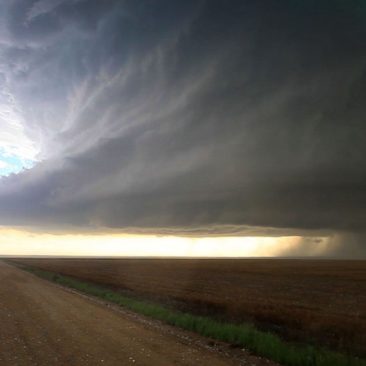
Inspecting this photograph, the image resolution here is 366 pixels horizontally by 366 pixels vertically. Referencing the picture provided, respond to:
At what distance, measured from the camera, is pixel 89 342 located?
14.9 metres

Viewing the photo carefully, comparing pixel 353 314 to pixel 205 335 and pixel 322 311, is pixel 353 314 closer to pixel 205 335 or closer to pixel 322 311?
pixel 322 311

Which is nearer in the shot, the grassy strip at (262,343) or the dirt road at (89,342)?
the dirt road at (89,342)

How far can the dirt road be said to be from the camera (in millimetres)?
12484

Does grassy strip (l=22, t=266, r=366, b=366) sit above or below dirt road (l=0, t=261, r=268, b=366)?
below

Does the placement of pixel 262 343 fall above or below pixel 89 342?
below

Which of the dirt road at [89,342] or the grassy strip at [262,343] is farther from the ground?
the dirt road at [89,342]

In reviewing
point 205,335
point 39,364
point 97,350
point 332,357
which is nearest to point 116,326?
point 205,335

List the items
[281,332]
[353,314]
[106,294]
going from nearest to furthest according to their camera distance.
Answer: [281,332], [353,314], [106,294]

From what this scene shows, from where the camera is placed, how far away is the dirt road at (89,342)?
492 inches

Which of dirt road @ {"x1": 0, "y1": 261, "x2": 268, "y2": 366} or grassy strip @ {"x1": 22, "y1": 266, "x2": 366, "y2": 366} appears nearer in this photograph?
dirt road @ {"x1": 0, "y1": 261, "x2": 268, "y2": 366}

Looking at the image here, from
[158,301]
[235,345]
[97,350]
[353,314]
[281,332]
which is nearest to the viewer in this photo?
[97,350]

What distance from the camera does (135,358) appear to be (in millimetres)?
12789

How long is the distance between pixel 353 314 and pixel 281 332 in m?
6.66

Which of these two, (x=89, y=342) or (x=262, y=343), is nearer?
(x=89, y=342)
